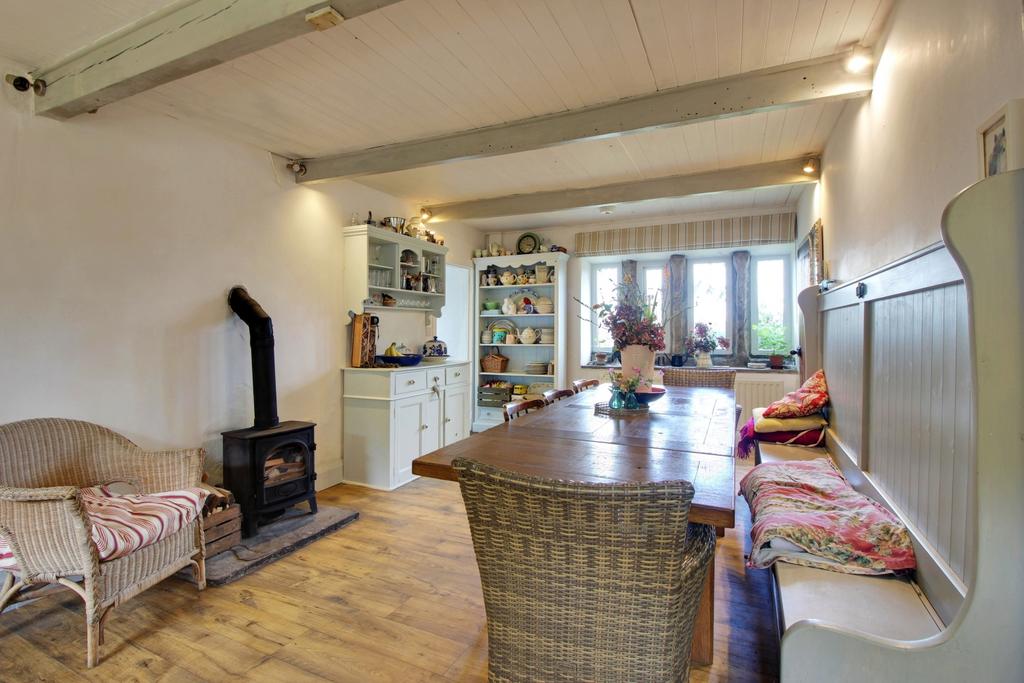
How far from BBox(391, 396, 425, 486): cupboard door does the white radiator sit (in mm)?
→ 3103

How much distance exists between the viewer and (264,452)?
9.73ft

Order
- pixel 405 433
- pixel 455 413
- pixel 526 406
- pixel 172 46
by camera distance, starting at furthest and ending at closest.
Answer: pixel 455 413
pixel 405 433
pixel 526 406
pixel 172 46

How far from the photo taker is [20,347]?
2.26 metres

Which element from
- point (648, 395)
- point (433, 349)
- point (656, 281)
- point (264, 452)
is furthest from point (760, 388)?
point (264, 452)

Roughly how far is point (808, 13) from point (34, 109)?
3.49 m

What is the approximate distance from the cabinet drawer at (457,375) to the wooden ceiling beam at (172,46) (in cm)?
306

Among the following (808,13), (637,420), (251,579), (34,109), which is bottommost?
(251,579)

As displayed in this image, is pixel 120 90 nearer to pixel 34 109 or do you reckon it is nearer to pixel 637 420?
pixel 34 109

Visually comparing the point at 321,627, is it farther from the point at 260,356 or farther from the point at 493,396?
the point at 493,396

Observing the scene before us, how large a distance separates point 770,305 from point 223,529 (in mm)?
5223

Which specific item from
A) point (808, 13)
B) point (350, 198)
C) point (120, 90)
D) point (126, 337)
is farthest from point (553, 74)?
point (126, 337)

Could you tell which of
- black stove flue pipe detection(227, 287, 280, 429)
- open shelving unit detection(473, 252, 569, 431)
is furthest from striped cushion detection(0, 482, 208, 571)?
open shelving unit detection(473, 252, 569, 431)

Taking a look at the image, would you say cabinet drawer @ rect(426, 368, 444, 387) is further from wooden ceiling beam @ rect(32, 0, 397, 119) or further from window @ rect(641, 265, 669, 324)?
wooden ceiling beam @ rect(32, 0, 397, 119)

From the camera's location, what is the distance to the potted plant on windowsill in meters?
5.09
